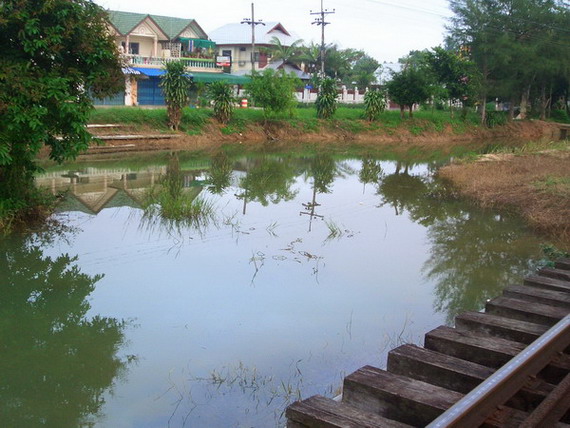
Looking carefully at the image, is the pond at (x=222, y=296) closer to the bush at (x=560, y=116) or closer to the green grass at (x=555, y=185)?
the green grass at (x=555, y=185)

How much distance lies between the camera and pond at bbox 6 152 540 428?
5.32 meters

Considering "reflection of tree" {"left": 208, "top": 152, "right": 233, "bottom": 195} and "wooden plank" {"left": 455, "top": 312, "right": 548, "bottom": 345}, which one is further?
"reflection of tree" {"left": 208, "top": 152, "right": 233, "bottom": 195}

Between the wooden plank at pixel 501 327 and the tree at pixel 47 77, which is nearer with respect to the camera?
the wooden plank at pixel 501 327

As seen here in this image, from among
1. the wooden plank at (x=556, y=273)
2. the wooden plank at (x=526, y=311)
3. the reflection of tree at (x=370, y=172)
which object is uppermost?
the wooden plank at (x=526, y=311)

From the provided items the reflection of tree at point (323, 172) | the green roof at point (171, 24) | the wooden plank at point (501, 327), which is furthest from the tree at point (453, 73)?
the wooden plank at point (501, 327)

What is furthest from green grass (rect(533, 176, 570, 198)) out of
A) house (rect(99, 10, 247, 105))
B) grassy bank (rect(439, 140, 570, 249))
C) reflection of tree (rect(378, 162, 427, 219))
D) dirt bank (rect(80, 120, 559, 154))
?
house (rect(99, 10, 247, 105))

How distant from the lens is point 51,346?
630 centimetres

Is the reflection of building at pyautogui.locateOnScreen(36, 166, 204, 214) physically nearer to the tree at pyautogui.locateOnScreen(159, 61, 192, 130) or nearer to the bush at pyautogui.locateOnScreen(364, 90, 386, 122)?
the tree at pyautogui.locateOnScreen(159, 61, 192, 130)

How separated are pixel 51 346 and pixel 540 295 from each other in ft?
14.8

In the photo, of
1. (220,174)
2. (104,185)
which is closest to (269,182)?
(220,174)

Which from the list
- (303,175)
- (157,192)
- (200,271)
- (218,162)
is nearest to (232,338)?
(200,271)

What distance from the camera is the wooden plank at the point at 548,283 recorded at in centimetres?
621

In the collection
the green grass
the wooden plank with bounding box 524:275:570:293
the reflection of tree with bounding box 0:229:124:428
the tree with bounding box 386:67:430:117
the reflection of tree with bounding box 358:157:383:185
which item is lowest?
the reflection of tree with bounding box 358:157:383:185

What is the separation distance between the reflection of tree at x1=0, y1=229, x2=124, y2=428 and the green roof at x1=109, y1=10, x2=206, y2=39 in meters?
37.1
